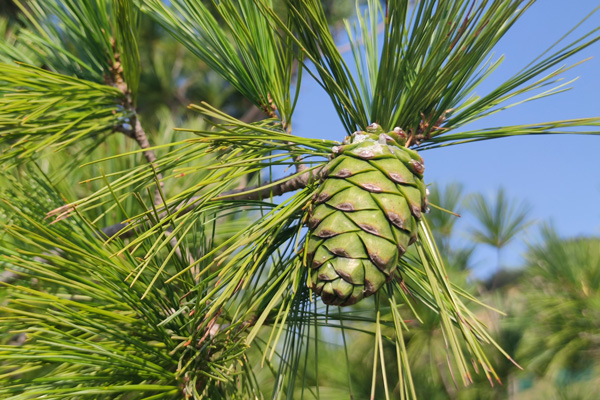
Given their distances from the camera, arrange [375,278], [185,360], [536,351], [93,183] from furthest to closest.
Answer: [536,351], [93,183], [185,360], [375,278]

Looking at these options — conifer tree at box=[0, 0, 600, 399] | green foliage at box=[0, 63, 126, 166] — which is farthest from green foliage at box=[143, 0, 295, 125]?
green foliage at box=[0, 63, 126, 166]

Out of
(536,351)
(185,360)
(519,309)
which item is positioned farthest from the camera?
(519,309)

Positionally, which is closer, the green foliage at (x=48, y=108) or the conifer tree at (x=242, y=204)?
the conifer tree at (x=242, y=204)

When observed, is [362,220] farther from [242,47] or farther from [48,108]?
[48,108]

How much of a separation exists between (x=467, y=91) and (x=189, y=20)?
0.37m

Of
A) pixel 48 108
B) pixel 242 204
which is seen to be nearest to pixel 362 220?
pixel 242 204

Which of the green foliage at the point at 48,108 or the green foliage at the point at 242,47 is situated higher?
the green foliage at the point at 242,47

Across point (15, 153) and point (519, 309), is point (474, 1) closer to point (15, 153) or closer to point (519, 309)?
point (15, 153)

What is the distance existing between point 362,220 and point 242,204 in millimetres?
209

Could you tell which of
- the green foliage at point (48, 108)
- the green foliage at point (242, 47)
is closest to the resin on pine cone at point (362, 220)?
the green foliage at point (242, 47)

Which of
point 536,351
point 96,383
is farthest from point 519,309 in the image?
point 96,383

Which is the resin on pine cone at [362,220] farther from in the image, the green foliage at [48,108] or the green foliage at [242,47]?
the green foliage at [48,108]

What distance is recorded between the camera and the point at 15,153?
658mm

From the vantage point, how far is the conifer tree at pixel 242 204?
0.46 m
